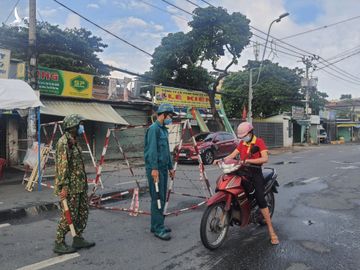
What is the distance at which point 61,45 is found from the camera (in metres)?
26.3

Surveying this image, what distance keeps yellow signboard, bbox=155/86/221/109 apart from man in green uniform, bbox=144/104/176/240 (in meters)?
14.4

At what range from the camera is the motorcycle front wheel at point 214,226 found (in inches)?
178

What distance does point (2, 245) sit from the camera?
491cm

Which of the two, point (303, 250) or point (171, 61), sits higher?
point (171, 61)

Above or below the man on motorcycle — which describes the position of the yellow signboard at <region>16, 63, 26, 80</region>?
above

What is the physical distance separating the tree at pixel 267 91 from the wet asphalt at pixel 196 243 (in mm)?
28667

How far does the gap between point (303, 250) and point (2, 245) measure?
13.5 ft

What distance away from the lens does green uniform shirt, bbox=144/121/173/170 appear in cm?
507

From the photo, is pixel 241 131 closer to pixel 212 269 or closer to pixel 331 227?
pixel 212 269

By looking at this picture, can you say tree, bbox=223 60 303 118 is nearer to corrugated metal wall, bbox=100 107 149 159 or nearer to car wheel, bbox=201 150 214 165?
corrugated metal wall, bbox=100 107 149 159

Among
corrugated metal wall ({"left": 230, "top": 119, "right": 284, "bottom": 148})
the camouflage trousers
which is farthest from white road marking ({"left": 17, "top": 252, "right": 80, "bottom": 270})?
corrugated metal wall ({"left": 230, "top": 119, "right": 284, "bottom": 148})

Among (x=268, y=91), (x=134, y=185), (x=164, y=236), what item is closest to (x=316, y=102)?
(x=268, y=91)

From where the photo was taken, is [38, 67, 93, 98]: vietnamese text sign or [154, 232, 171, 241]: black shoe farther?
[38, 67, 93, 98]: vietnamese text sign

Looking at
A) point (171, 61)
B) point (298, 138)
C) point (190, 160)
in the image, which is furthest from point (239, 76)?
point (190, 160)
